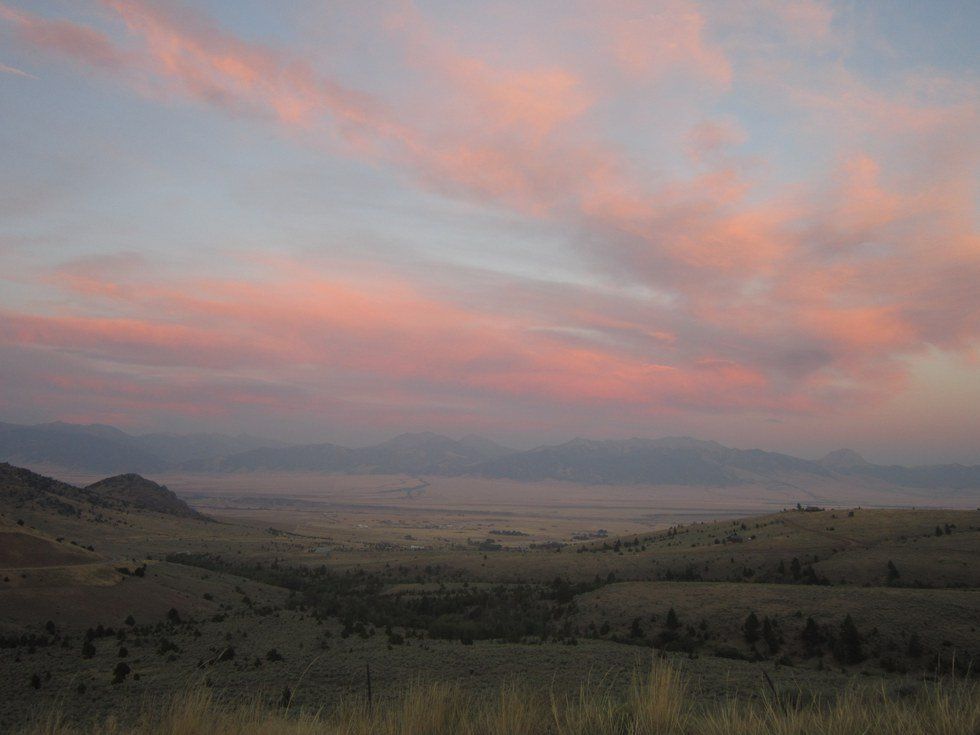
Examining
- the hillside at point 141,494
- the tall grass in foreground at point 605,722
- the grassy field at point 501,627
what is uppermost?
the tall grass in foreground at point 605,722

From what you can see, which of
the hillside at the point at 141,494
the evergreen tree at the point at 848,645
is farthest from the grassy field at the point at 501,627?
the hillside at the point at 141,494

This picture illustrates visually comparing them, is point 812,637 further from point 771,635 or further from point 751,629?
point 751,629

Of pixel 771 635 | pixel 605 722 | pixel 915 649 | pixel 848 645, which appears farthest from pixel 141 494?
pixel 605 722

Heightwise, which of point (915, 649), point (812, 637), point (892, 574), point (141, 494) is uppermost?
point (892, 574)

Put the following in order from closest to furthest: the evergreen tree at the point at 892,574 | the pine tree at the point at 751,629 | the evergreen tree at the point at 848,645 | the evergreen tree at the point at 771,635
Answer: the evergreen tree at the point at 848,645, the evergreen tree at the point at 771,635, the pine tree at the point at 751,629, the evergreen tree at the point at 892,574

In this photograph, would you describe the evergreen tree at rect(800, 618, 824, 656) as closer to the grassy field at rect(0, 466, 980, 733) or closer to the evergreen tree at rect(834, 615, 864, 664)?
the grassy field at rect(0, 466, 980, 733)

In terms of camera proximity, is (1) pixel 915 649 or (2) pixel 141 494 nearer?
(1) pixel 915 649

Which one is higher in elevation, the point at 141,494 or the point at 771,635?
the point at 771,635

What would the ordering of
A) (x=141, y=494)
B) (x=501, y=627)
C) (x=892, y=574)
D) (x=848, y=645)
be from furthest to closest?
(x=141, y=494) < (x=892, y=574) < (x=501, y=627) < (x=848, y=645)

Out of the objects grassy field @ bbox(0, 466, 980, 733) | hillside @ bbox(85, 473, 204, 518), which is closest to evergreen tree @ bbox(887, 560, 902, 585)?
grassy field @ bbox(0, 466, 980, 733)

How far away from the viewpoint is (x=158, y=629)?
84.0 feet

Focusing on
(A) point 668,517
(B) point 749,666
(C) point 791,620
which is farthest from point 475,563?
(A) point 668,517

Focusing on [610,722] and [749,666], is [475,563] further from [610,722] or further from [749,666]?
[610,722]

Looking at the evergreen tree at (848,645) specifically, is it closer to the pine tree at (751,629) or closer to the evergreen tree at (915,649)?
the evergreen tree at (915,649)
